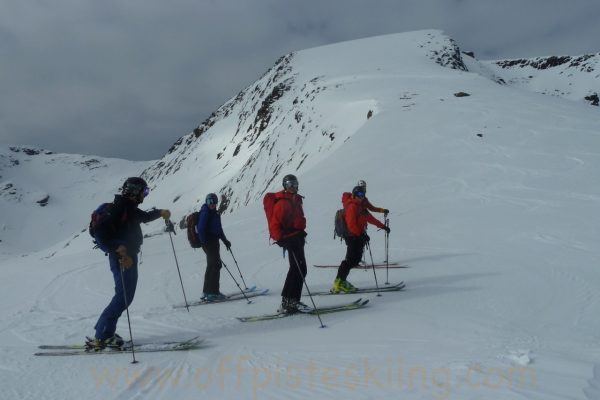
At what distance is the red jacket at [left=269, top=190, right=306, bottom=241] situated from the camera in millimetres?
5844

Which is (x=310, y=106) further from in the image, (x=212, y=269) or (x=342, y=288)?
(x=342, y=288)

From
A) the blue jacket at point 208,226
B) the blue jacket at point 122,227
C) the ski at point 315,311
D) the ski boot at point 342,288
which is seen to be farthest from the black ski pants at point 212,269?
the blue jacket at point 122,227

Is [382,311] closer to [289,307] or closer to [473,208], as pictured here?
[289,307]

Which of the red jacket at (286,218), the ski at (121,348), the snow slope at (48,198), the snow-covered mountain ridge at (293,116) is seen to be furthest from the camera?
the snow slope at (48,198)

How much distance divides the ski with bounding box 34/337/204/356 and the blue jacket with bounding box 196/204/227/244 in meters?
2.73

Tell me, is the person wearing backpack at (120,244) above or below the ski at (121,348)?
above

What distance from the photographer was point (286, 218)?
5902 millimetres

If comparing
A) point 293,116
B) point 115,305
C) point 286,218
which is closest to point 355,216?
point 286,218

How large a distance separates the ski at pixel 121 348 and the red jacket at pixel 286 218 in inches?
68.1

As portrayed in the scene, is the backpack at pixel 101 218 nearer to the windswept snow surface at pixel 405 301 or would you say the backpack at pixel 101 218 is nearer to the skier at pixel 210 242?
the windswept snow surface at pixel 405 301

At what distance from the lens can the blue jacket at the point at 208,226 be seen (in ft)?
24.8

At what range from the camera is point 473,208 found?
42.0ft

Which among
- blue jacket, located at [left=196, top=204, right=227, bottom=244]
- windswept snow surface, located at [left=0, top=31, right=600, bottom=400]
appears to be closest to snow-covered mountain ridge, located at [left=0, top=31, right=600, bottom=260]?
Result: windswept snow surface, located at [left=0, top=31, right=600, bottom=400]

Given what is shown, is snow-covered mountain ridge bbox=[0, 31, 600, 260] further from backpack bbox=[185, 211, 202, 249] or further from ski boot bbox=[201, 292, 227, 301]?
ski boot bbox=[201, 292, 227, 301]
